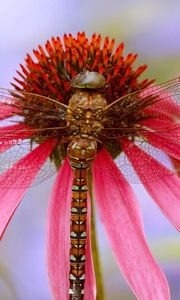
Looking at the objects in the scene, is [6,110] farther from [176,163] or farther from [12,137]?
[176,163]

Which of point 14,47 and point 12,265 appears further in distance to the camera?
point 14,47

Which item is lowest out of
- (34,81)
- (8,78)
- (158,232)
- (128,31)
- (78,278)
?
(78,278)

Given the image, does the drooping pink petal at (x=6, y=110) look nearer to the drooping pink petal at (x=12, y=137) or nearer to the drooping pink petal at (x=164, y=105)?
the drooping pink petal at (x=12, y=137)

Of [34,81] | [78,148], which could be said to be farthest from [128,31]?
[78,148]

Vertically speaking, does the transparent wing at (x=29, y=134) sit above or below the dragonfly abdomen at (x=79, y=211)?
above

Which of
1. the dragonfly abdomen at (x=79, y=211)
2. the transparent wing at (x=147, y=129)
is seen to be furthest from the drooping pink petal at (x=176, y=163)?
the dragonfly abdomen at (x=79, y=211)

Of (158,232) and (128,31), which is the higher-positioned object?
(128,31)

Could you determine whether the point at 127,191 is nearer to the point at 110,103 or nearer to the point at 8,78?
the point at 110,103
